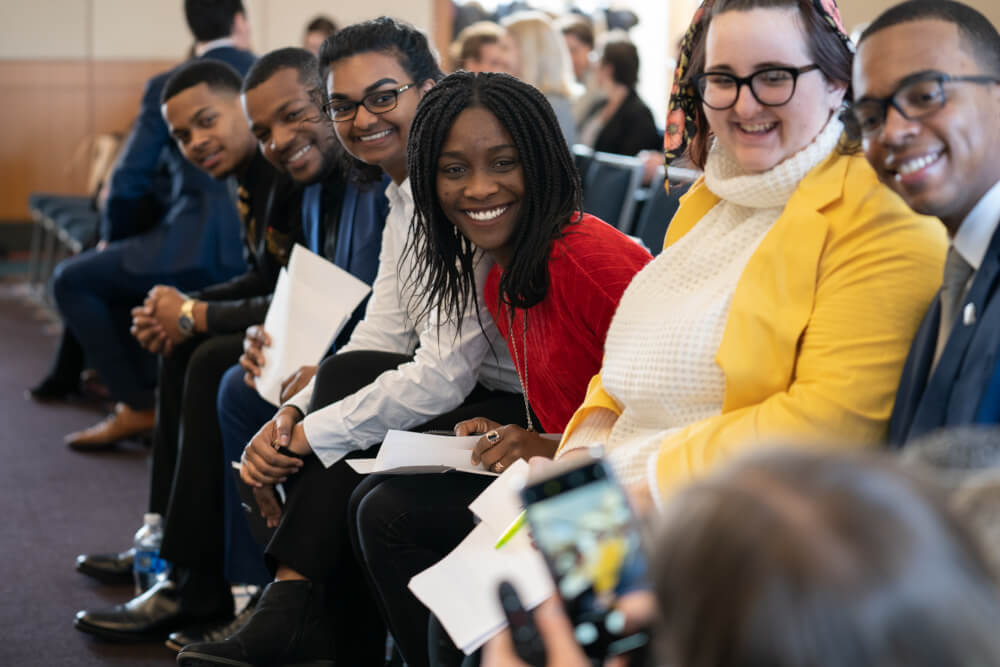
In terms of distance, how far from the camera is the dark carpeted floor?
2.25m

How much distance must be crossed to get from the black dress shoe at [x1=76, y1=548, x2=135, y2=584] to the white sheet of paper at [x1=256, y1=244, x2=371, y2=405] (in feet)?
2.41

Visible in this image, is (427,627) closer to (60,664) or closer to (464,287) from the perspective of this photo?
(464,287)

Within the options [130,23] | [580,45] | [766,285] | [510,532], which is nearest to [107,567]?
[510,532]

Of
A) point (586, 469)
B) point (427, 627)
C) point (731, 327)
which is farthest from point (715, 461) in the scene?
point (427, 627)

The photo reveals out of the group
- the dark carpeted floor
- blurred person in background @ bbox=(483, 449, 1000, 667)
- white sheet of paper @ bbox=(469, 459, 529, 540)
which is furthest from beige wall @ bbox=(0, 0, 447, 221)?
blurred person in background @ bbox=(483, 449, 1000, 667)

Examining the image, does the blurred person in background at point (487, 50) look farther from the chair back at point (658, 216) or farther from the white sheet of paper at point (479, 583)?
the white sheet of paper at point (479, 583)

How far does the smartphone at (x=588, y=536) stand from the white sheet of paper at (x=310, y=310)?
1560 mm

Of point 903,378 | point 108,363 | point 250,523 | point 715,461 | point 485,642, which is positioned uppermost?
point 903,378

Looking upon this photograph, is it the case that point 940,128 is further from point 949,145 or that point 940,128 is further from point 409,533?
point 409,533

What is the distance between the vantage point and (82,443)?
3.75 metres

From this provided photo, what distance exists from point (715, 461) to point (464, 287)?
30.1 inches

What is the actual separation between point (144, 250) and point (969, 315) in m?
3.12

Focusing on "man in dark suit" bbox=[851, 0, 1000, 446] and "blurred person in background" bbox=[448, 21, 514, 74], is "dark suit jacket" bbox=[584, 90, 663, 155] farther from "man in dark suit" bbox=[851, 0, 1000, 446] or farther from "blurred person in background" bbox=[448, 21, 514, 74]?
"man in dark suit" bbox=[851, 0, 1000, 446]

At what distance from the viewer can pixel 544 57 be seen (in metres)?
5.14
